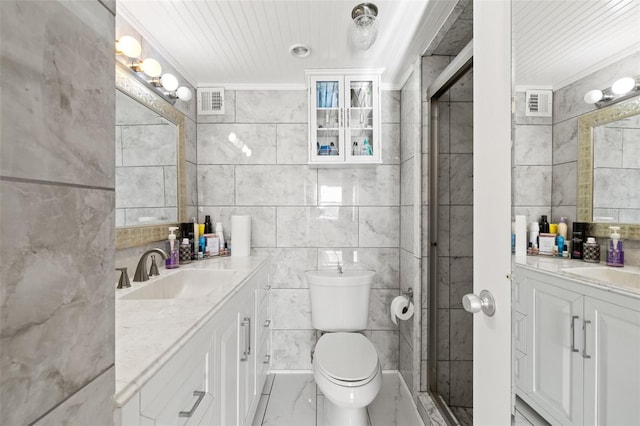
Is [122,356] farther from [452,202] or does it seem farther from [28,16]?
[452,202]

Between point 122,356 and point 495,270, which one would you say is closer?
point 122,356

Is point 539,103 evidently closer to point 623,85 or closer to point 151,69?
point 623,85

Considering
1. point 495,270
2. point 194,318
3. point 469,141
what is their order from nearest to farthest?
point 495,270 → point 194,318 → point 469,141

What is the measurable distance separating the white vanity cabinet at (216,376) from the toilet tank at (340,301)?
409 millimetres

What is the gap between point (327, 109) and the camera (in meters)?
2.24

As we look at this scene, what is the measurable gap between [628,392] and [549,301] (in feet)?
0.67

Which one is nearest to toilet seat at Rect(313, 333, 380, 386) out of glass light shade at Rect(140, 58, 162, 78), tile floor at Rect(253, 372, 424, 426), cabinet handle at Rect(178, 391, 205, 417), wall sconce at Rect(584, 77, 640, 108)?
tile floor at Rect(253, 372, 424, 426)

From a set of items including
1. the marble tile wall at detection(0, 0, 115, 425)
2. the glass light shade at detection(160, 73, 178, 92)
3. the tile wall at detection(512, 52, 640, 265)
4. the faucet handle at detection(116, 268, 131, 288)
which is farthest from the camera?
the glass light shade at detection(160, 73, 178, 92)

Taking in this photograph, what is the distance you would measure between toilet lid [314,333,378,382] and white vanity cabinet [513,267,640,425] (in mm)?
1013

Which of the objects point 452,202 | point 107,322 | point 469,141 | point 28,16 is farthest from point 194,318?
point 469,141

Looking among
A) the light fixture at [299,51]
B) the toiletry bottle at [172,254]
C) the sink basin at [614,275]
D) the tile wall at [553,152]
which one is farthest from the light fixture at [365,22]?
the toiletry bottle at [172,254]

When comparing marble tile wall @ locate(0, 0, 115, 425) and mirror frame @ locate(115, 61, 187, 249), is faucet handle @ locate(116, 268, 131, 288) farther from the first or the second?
marble tile wall @ locate(0, 0, 115, 425)

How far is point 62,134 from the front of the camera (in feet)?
1.09

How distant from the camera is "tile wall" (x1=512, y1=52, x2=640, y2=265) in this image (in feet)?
1.94
